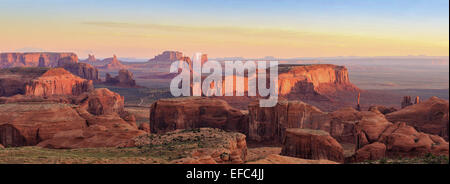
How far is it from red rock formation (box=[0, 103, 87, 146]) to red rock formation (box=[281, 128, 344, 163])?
26.0m

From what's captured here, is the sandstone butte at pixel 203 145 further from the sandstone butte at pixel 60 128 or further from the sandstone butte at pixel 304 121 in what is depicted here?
the sandstone butte at pixel 304 121

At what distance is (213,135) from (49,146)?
1757 centimetres

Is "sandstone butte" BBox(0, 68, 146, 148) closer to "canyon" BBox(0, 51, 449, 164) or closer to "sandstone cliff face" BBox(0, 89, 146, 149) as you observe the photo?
"sandstone cliff face" BBox(0, 89, 146, 149)

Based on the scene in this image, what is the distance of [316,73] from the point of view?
134m

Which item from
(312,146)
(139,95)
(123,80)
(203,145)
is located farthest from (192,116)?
(123,80)

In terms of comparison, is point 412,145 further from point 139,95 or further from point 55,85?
point 139,95

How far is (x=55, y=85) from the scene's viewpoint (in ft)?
337

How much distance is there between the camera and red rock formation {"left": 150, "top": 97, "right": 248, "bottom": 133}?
58438mm

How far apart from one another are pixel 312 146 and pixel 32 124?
109ft

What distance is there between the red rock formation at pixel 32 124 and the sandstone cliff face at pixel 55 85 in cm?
5175

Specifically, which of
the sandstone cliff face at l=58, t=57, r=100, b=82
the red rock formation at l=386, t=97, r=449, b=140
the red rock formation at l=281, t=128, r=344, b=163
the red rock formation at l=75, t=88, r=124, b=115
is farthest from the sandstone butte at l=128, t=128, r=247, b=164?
the sandstone cliff face at l=58, t=57, r=100, b=82

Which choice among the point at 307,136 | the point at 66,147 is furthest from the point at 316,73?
the point at 66,147

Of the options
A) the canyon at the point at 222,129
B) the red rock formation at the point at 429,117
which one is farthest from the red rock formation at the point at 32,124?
the red rock formation at the point at 429,117
